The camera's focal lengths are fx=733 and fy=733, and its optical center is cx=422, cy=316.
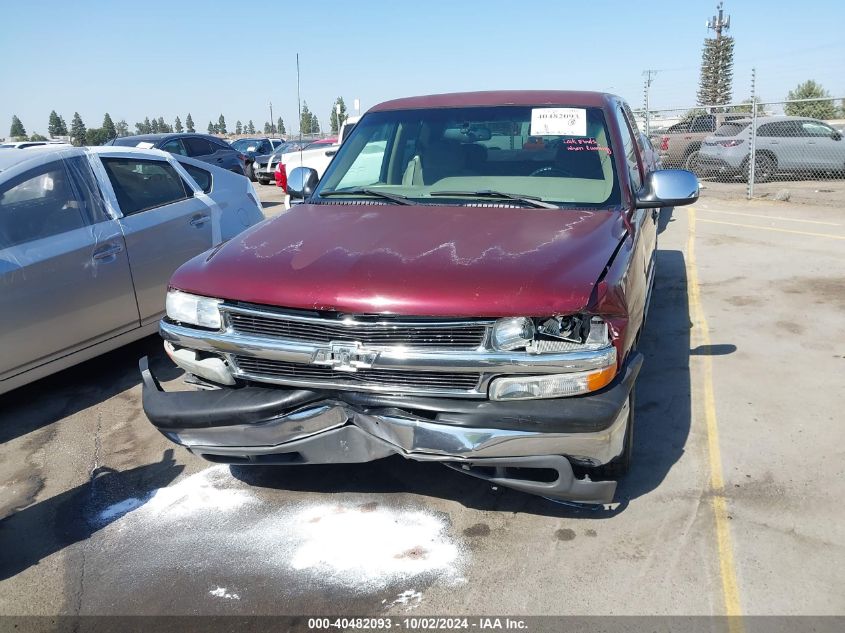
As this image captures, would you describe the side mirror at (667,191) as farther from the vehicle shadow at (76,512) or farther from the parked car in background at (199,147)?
the parked car in background at (199,147)

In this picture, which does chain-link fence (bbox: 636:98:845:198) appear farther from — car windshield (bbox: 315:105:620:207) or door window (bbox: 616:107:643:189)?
car windshield (bbox: 315:105:620:207)

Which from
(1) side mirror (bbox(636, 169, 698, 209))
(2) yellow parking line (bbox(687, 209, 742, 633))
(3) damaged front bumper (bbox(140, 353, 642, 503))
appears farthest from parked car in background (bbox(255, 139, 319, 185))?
(3) damaged front bumper (bbox(140, 353, 642, 503))

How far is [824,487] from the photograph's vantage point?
11.7ft

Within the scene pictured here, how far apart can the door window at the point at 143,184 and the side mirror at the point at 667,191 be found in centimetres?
372

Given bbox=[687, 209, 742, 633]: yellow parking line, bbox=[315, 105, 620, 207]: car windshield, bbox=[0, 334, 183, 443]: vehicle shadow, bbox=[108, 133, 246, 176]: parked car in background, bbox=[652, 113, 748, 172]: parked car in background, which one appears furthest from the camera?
bbox=[652, 113, 748, 172]: parked car in background

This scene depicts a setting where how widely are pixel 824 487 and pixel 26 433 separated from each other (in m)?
4.59

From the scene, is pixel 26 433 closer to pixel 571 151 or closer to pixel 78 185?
pixel 78 185

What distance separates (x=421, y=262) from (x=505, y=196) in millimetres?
998

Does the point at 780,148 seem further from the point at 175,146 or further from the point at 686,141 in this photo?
the point at 175,146

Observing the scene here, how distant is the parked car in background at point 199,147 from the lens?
645 inches

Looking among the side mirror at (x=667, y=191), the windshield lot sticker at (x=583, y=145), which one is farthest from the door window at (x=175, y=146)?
the side mirror at (x=667, y=191)

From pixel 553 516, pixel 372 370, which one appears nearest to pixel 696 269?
→ pixel 553 516

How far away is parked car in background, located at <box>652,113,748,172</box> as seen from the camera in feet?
62.5

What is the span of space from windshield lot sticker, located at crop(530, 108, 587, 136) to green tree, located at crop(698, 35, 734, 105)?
213 ft
